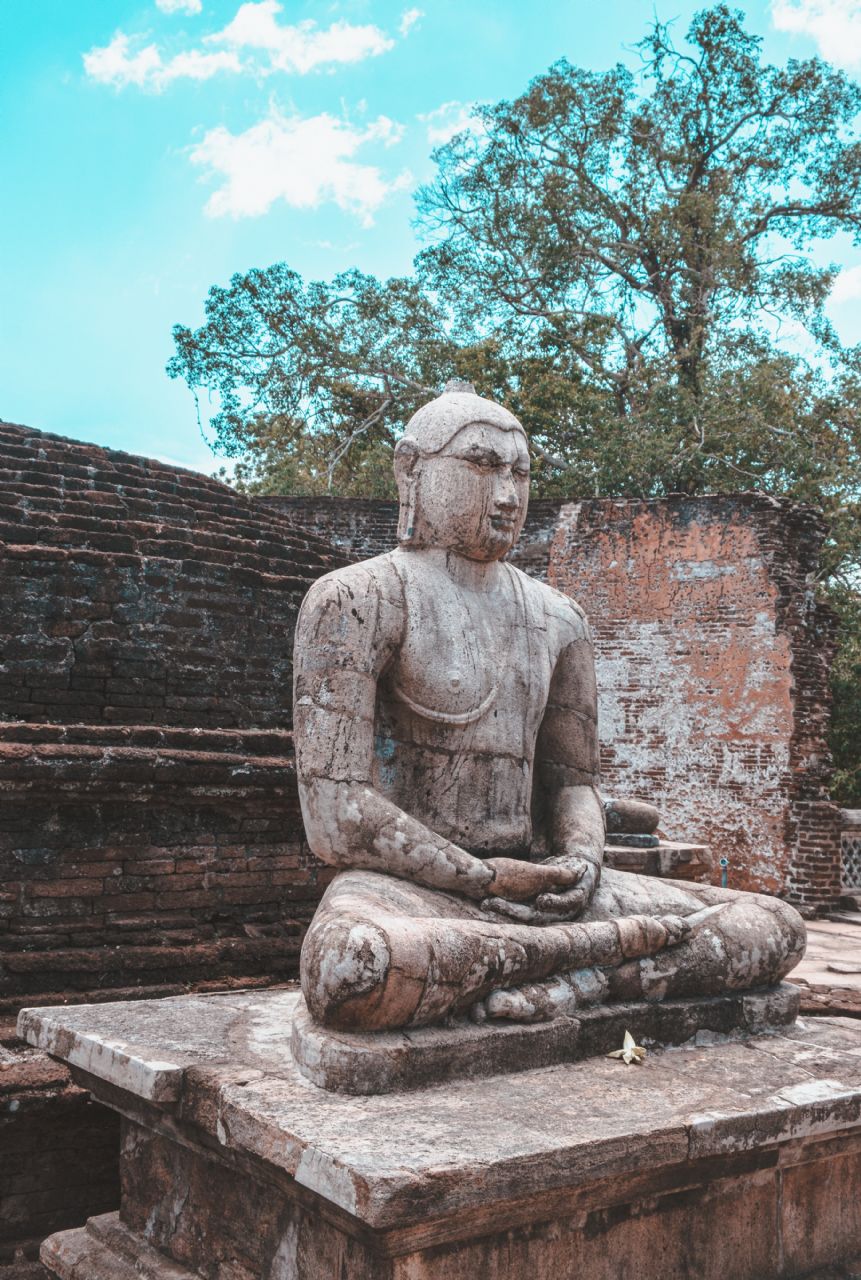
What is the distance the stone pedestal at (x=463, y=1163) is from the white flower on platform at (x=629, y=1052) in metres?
0.04

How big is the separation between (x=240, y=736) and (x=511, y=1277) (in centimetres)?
341

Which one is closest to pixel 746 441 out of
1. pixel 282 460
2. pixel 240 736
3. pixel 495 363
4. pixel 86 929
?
pixel 495 363

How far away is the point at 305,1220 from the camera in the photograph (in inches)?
93.2

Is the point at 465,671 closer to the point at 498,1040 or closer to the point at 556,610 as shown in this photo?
the point at 556,610

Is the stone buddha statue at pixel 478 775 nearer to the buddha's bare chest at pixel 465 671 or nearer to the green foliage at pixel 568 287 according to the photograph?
the buddha's bare chest at pixel 465 671

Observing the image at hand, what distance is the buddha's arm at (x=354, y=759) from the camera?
299 centimetres

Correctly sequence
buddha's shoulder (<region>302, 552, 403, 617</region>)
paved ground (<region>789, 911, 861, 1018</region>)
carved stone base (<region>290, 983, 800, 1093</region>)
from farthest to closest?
paved ground (<region>789, 911, 861, 1018</region>) → buddha's shoulder (<region>302, 552, 403, 617</region>) → carved stone base (<region>290, 983, 800, 1093</region>)

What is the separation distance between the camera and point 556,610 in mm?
3570

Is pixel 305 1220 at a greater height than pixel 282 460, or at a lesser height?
lesser

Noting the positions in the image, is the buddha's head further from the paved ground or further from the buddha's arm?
the paved ground

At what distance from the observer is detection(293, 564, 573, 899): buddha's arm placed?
2990mm

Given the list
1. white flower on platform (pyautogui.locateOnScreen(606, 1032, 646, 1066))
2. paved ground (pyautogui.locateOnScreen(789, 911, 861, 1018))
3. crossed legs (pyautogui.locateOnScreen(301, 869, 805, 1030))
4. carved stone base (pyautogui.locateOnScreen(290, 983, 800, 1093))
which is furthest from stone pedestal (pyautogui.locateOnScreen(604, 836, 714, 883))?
white flower on platform (pyautogui.locateOnScreen(606, 1032, 646, 1066))

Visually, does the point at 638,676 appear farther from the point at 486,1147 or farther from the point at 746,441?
the point at 486,1147

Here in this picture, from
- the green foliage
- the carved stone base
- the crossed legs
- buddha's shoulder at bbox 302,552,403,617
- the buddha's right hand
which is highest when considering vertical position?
the green foliage
